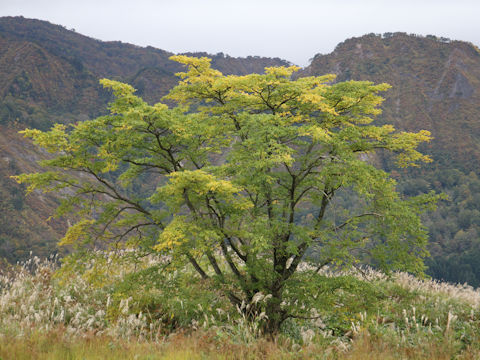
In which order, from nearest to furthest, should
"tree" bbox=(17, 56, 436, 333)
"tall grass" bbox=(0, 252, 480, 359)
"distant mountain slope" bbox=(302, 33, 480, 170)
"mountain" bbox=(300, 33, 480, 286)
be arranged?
"tall grass" bbox=(0, 252, 480, 359), "tree" bbox=(17, 56, 436, 333), "mountain" bbox=(300, 33, 480, 286), "distant mountain slope" bbox=(302, 33, 480, 170)

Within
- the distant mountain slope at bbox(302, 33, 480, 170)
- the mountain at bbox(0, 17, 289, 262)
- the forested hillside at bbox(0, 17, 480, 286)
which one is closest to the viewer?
the mountain at bbox(0, 17, 289, 262)

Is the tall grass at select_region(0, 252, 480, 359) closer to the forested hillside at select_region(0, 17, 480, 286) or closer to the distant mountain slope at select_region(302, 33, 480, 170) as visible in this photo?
the forested hillside at select_region(0, 17, 480, 286)

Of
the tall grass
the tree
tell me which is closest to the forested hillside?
the tall grass

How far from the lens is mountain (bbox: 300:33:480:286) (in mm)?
59719

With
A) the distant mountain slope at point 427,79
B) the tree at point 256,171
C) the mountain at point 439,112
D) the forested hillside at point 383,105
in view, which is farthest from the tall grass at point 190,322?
the distant mountain slope at point 427,79

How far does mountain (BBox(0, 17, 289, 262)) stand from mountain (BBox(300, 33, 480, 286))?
5152 cm

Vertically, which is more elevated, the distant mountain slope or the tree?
the distant mountain slope

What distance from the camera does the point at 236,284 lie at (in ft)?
33.8

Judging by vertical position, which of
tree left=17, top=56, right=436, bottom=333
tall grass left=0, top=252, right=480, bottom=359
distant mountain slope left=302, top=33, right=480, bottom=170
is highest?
distant mountain slope left=302, top=33, right=480, bottom=170

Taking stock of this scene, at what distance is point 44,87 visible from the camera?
92.3m

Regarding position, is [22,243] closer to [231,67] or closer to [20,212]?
[20,212]

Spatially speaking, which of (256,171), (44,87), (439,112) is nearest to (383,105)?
(439,112)

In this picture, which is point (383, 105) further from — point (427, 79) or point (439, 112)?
point (427, 79)

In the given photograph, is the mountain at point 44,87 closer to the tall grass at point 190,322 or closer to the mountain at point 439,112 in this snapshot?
the tall grass at point 190,322
